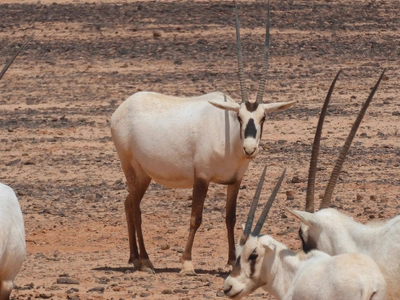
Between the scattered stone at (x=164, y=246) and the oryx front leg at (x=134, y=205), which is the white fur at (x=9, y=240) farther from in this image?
the scattered stone at (x=164, y=246)

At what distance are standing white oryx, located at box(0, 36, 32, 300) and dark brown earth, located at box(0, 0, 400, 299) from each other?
1605mm

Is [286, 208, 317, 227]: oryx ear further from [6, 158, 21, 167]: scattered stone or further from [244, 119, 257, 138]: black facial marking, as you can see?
[6, 158, 21, 167]: scattered stone

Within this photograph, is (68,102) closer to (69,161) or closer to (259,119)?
(69,161)

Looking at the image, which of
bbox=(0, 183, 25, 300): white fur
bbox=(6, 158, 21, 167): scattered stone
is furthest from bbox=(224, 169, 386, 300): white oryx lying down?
bbox=(6, 158, 21, 167): scattered stone

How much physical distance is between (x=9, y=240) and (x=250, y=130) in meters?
3.18

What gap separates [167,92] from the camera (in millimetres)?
20156

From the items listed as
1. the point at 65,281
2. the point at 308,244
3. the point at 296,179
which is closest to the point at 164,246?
the point at 65,281

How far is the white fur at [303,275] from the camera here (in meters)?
6.52

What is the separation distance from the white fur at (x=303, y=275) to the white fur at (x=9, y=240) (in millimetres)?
1492

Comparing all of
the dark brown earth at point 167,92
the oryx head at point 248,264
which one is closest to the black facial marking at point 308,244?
the oryx head at point 248,264

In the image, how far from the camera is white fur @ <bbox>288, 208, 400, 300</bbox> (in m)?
7.65

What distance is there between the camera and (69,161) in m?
15.8

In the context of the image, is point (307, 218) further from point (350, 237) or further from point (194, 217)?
point (194, 217)

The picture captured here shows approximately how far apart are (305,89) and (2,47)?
297 inches
